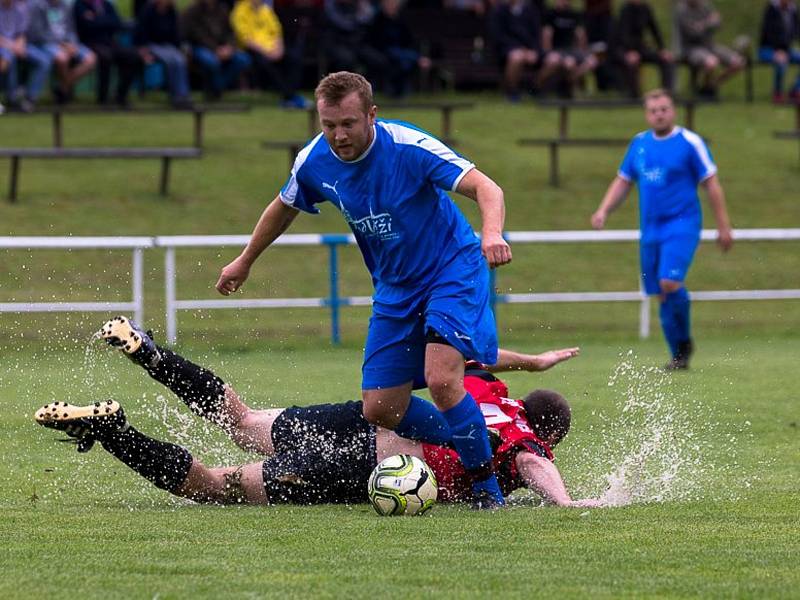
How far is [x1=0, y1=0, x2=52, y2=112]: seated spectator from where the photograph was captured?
20297mm

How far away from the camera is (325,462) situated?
6758mm

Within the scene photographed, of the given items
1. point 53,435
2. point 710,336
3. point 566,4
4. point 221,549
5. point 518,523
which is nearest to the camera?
point 221,549

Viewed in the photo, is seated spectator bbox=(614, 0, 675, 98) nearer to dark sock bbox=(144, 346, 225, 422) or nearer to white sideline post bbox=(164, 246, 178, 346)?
white sideline post bbox=(164, 246, 178, 346)

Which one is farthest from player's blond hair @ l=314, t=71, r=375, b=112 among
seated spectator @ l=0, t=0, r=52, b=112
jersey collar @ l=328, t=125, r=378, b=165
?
seated spectator @ l=0, t=0, r=52, b=112

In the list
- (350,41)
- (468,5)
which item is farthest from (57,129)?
(468,5)

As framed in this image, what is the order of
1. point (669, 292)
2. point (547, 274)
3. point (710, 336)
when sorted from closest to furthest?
point (669, 292) < point (710, 336) < point (547, 274)

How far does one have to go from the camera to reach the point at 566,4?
2455cm

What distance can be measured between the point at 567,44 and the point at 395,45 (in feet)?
9.57

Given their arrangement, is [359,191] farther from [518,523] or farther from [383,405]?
[518,523]

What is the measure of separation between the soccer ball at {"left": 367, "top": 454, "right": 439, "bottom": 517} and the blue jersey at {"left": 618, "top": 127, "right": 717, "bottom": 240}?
635 centimetres

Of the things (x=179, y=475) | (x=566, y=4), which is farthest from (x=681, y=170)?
(x=566, y=4)

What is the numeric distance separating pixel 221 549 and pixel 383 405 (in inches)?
60.0

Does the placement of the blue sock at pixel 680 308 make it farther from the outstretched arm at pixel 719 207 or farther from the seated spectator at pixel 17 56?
the seated spectator at pixel 17 56

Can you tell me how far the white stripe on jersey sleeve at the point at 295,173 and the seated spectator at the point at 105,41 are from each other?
581 inches
